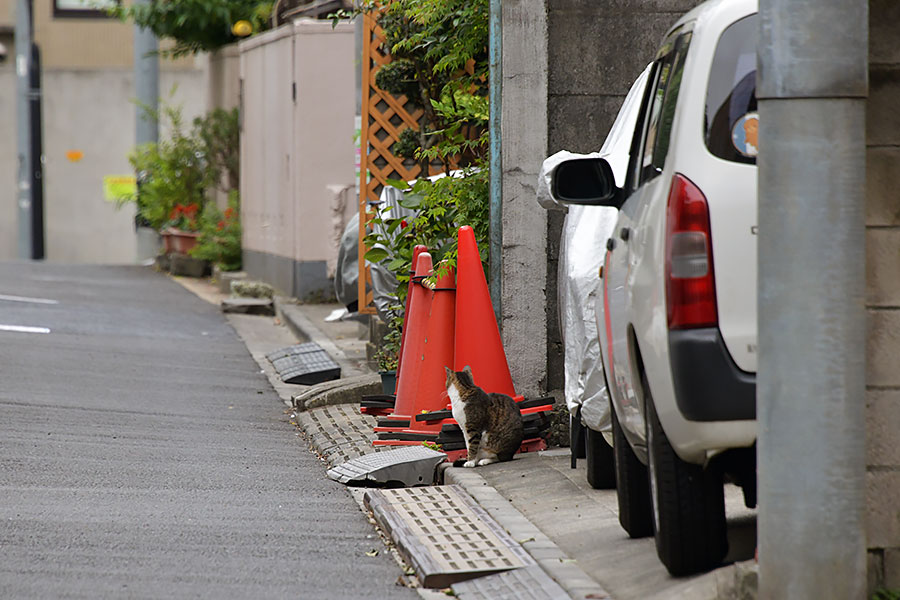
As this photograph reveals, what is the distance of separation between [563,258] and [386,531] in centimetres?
167

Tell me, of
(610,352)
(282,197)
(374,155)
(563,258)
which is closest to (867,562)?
(610,352)

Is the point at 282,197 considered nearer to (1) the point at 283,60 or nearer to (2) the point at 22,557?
(1) the point at 283,60

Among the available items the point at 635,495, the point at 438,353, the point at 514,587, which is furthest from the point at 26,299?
the point at 514,587

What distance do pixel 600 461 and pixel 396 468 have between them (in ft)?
4.06

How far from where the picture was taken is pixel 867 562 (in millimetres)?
4078

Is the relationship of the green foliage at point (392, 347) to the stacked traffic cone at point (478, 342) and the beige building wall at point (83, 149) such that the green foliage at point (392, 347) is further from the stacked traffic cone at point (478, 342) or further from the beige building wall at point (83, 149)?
the beige building wall at point (83, 149)

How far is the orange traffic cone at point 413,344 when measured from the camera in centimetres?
803

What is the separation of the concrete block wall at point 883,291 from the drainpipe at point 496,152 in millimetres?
3716

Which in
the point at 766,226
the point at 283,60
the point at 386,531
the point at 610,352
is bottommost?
the point at 386,531

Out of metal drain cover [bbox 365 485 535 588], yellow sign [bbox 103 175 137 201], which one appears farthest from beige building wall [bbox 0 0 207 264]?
metal drain cover [bbox 365 485 535 588]

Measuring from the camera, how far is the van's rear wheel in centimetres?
440

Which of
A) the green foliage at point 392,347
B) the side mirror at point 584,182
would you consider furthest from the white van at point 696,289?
the green foliage at point 392,347

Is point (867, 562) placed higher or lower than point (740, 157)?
lower

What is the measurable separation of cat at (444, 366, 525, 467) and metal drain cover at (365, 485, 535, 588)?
0.41m
